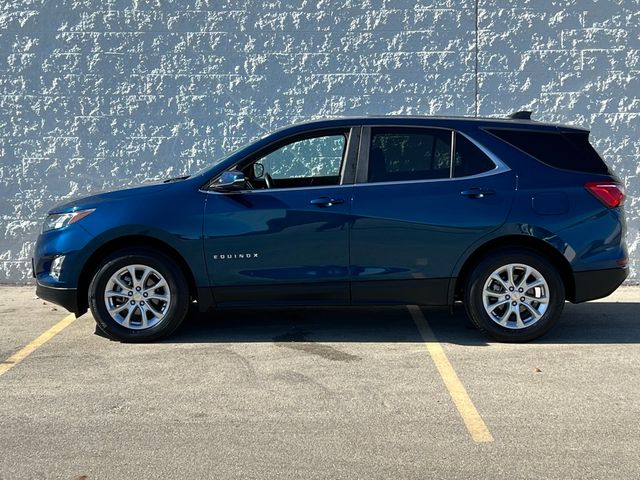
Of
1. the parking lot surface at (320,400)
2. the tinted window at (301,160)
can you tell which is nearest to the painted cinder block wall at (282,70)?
the tinted window at (301,160)

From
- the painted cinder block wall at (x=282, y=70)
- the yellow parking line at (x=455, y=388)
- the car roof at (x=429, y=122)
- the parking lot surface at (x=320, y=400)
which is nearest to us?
the parking lot surface at (x=320, y=400)

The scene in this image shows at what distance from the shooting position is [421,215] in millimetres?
6715

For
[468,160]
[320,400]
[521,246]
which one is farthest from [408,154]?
[320,400]

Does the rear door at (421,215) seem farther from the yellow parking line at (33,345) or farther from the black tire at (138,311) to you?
the yellow parking line at (33,345)

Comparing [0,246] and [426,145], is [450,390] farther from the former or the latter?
[0,246]

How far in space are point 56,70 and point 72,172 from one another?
1204 millimetres

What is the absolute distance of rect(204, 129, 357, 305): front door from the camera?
672 cm

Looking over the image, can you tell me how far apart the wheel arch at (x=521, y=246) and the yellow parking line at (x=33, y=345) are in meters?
3.43

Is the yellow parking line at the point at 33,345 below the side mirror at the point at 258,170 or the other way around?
below

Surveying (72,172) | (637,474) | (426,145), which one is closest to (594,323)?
(426,145)

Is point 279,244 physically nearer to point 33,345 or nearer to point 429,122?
point 429,122

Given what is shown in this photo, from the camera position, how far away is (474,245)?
674 centimetres

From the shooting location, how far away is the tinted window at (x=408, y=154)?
683 centimetres

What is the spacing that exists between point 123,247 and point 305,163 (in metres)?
2.28
